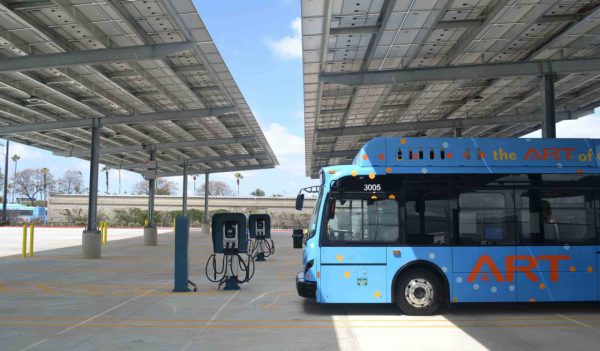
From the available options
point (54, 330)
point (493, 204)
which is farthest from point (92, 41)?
point (493, 204)

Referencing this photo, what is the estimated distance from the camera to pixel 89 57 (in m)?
15.1

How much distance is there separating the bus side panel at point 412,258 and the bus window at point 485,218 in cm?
59

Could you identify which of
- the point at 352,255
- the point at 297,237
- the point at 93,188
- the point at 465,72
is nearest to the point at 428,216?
the point at 352,255

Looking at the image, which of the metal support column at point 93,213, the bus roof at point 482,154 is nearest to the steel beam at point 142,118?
the metal support column at point 93,213

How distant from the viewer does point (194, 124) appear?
27.6m

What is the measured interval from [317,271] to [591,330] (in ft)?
14.6

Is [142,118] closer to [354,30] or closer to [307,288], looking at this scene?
[354,30]

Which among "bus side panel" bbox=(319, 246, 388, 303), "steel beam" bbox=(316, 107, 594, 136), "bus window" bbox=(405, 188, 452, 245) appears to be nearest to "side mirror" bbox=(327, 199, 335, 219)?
"bus side panel" bbox=(319, 246, 388, 303)

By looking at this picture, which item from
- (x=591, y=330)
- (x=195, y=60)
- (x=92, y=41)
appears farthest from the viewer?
(x=195, y=60)

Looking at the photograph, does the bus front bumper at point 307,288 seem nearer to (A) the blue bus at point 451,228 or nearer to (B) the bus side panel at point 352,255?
(A) the blue bus at point 451,228

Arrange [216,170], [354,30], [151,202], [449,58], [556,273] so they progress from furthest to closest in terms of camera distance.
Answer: [216,170], [151,202], [449,58], [354,30], [556,273]

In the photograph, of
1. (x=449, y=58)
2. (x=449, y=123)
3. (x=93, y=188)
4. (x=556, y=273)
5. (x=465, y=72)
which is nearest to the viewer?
(x=556, y=273)

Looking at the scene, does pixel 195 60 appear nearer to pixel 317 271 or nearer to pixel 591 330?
pixel 317 271

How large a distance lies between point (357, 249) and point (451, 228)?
1.73m
